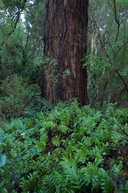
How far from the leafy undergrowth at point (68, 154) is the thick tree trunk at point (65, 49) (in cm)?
98

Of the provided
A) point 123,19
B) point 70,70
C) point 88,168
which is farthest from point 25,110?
point 123,19

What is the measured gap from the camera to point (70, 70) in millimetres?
5504


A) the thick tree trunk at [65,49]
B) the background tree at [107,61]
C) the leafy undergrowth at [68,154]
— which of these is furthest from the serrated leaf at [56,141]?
the background tree at [107,61]

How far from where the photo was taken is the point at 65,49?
554cm

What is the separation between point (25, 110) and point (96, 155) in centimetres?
239

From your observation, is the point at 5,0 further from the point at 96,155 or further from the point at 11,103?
the point at 96,155

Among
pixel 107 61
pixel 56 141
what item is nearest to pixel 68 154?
pixel 56 141

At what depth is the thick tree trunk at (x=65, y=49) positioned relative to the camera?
5.47m

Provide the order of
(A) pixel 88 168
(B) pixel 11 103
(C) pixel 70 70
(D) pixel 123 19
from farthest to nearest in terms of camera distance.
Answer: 1. (D) pixel 123 19
2. (C) pixel 70 70
3. (B) pixel 11 103
4. (A) pixel 88 168

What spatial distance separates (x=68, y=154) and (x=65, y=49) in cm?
274

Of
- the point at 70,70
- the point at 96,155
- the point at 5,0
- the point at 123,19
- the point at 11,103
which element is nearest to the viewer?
the point at 96,155

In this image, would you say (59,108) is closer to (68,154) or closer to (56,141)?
(56,141)

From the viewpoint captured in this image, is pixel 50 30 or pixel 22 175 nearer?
pixel 22 175

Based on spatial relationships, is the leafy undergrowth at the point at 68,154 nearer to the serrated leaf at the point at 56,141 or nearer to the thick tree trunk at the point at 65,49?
the serrated leaf at the point at 56,141
